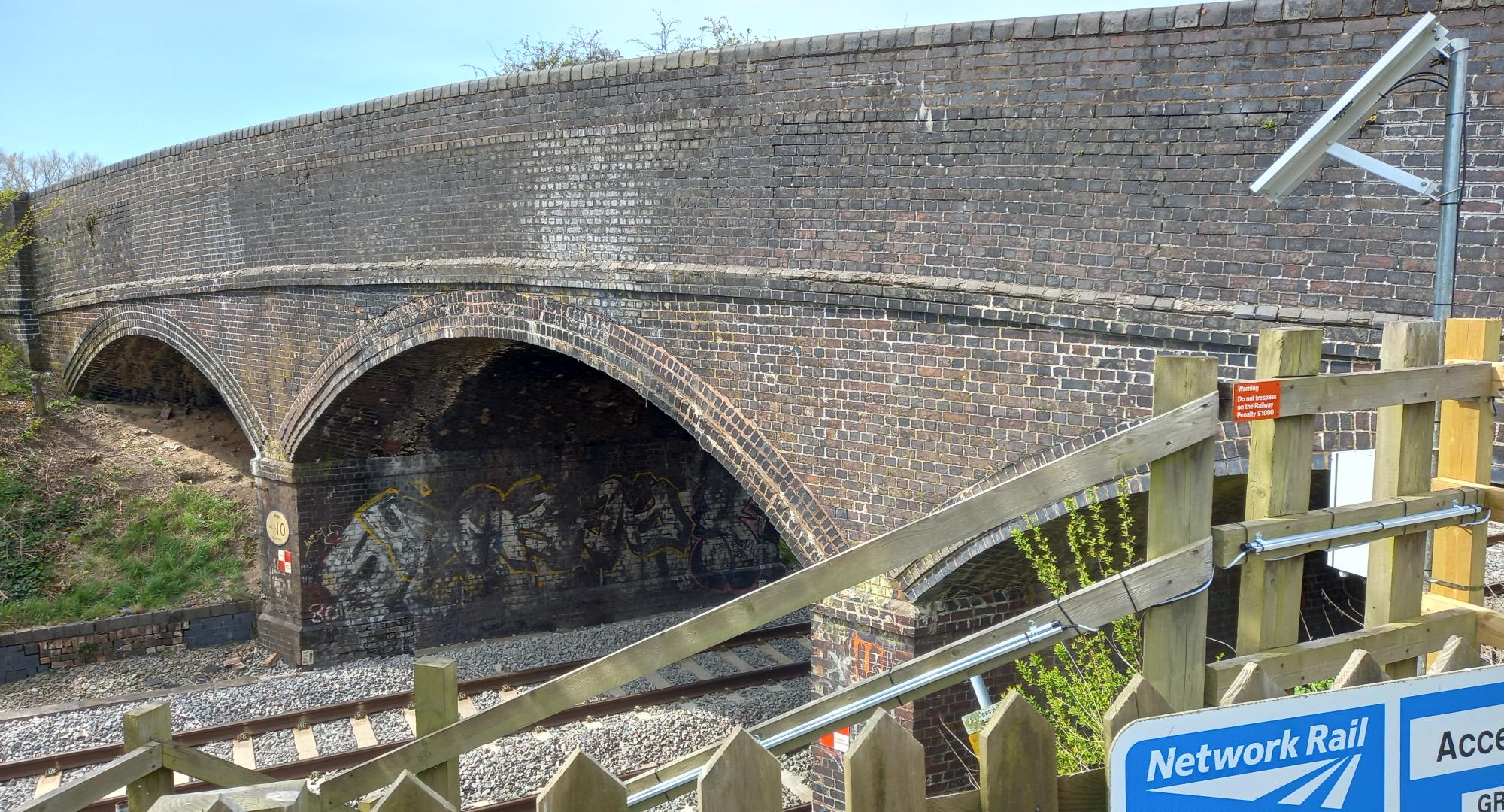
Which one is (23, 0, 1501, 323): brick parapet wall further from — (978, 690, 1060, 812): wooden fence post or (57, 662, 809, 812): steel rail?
(57, 662, 809, 812): steel rail

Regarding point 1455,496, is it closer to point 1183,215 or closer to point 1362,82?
point 1362,82

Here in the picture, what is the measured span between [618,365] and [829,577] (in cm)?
709

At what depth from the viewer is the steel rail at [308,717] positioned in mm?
10836

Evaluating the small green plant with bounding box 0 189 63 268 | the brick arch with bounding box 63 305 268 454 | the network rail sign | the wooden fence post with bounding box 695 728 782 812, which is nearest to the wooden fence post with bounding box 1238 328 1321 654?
the network rail sign

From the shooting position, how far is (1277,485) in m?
2.73

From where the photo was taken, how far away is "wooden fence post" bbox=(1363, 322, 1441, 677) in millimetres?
2941

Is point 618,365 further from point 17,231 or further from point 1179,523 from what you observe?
point 17,231

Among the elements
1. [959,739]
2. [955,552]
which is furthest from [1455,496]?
[959,739]

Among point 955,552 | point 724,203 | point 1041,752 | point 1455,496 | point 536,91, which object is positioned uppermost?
point 536,91

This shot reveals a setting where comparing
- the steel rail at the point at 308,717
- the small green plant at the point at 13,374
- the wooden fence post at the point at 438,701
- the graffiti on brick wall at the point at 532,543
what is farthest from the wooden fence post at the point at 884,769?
the small green plant at the point at 13,374

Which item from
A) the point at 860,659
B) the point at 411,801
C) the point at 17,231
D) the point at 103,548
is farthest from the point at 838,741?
the point at 17,231

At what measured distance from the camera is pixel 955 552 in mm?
7516

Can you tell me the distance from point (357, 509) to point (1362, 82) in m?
13.0

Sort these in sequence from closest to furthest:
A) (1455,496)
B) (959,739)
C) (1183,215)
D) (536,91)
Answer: (1455,496), (1183,215), (959,739), (536,91)
